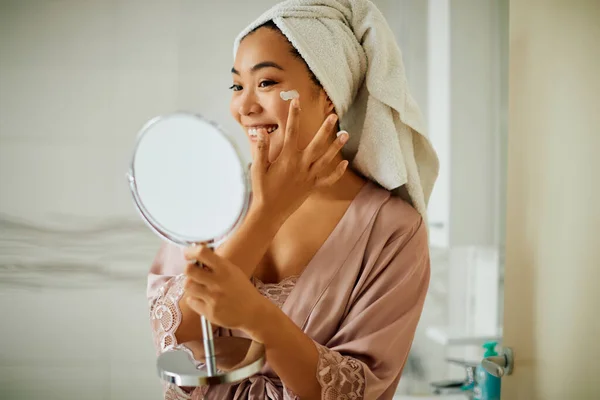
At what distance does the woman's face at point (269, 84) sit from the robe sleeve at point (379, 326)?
229mm

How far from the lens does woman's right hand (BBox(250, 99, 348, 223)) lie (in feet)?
2.04

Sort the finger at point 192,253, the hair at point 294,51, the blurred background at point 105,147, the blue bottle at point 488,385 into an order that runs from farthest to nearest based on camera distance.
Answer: the blurred background at point 105,147 → the blue bottle at point 488,385 → the hair at point 294,51 → the finger at point 192,253

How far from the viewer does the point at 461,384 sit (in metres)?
1.41

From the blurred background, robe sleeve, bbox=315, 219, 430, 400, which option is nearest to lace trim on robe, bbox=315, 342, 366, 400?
robe sleeve, bbox=315, 219, 430, 400

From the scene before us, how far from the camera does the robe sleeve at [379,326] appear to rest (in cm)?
67

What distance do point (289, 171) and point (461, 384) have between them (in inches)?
40.9

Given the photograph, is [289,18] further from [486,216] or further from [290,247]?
[486,216]

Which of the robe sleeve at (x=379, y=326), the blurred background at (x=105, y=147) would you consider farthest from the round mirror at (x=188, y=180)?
the blurred background at (x=105, y=147)

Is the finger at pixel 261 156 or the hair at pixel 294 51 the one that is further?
the hair at pixel 294 51

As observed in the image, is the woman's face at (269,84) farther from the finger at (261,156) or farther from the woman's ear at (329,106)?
the finger at (261,156)

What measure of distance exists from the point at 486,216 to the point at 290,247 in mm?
883

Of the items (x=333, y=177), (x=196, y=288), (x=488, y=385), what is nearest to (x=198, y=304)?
(x=196, y=288)

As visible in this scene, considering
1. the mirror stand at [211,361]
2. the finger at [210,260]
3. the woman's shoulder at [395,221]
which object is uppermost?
the woman's shoulder at [395,221]

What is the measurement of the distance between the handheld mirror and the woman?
10 centimetres
